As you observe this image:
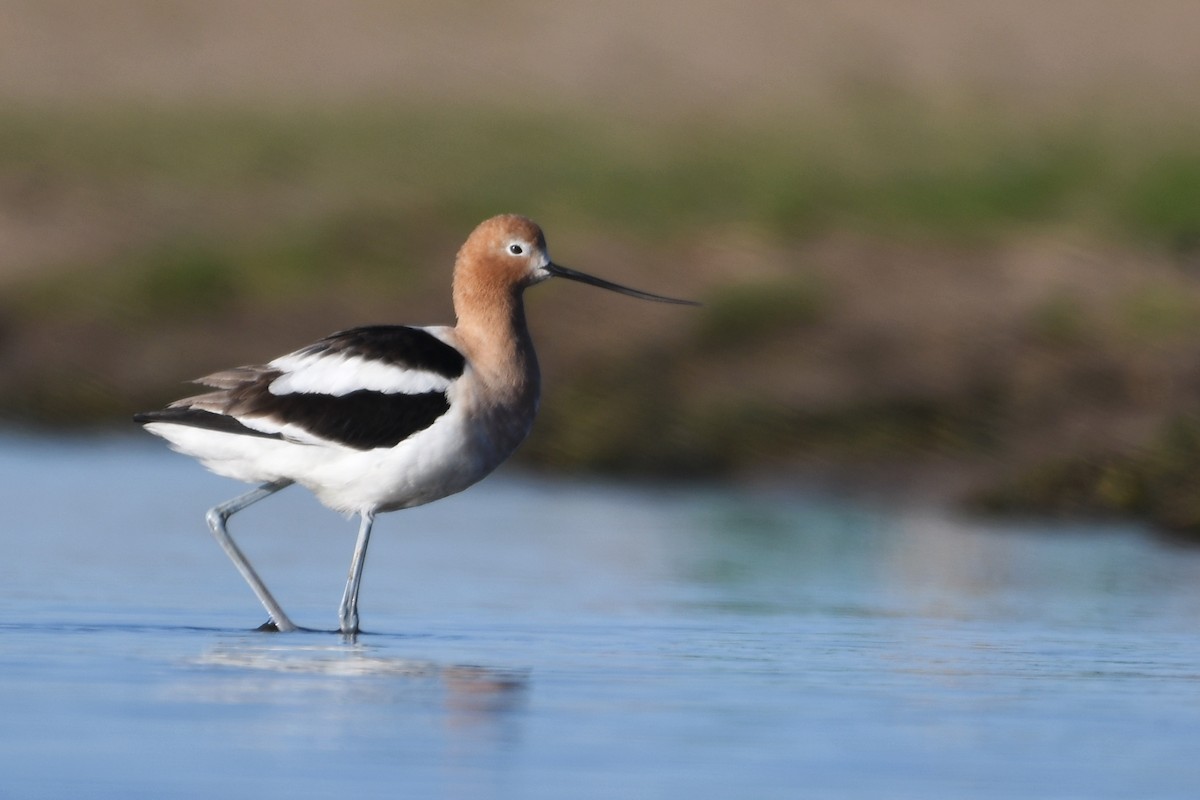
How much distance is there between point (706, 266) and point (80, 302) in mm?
4202

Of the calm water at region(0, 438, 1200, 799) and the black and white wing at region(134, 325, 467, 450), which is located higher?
the black and white wing at region(134, 325, 467, 450)

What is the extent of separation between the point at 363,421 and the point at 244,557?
2.20ft

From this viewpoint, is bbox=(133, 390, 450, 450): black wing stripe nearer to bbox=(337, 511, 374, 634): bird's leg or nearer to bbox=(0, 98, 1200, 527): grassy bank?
bbox=(337, 511, 374, 634): bird's leg

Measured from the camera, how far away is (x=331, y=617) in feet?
29.7

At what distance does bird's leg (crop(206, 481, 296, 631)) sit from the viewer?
860 cm

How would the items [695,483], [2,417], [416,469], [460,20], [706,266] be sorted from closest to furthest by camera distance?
[416,469] < [695,483] < [2,417] < [706,266] < [460,20]

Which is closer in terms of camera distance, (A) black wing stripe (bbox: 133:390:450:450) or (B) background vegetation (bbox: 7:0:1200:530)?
(A) black wing stripe (bbox: 133:390:450:450)

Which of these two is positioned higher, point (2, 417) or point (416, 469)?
point (2, 417)

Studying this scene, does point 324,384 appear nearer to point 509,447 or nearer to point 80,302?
point 509,447

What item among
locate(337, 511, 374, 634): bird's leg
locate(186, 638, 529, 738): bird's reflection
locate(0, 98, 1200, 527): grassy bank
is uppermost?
locate(0, 98, 1200, 527): grassy bank

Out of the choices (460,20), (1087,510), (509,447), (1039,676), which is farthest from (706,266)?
(460,20)

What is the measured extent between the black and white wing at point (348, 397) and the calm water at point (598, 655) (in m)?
0.63

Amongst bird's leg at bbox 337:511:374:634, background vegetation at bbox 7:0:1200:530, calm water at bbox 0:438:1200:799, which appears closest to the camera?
calm water at bbox 0:438:1200:799

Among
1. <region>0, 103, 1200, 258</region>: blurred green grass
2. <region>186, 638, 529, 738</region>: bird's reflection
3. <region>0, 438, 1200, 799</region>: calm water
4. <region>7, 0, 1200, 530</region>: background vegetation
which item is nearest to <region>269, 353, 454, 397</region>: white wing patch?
<region>0, 438, 1200, 799</region>: calm water
